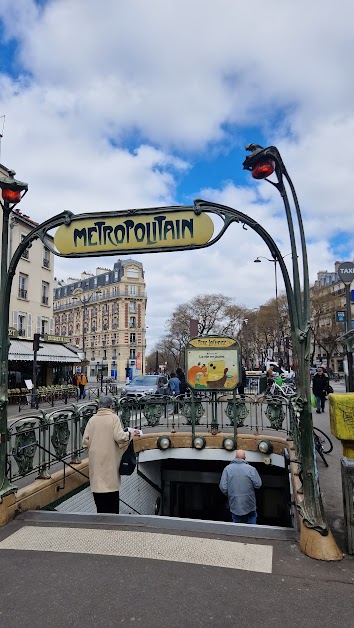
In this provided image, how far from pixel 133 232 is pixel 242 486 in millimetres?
4222

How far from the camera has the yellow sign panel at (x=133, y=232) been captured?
4.96 m

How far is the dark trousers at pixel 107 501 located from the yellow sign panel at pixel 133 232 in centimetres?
300

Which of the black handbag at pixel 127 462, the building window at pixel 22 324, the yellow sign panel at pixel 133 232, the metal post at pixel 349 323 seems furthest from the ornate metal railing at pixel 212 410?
the building window at pixel 22 324

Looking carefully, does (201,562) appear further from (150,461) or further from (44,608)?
(150,461)

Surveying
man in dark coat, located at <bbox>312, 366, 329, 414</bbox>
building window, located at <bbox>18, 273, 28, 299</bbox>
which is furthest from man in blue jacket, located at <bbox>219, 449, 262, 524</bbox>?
building window, located at <bbox>18, 273, 28, 299</bbox>

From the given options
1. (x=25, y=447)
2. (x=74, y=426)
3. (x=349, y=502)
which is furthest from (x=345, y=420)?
(x=74, y=426)

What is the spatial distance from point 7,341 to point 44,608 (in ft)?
10.2

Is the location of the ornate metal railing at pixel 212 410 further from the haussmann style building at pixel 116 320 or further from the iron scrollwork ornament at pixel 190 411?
the haussmann style building at pixel 116 320

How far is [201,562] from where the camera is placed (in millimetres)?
3740

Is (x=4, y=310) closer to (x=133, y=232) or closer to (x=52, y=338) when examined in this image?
(x=133, y=232)

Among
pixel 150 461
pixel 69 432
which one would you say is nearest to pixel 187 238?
pixel 69 432

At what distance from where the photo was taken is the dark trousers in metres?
5.24

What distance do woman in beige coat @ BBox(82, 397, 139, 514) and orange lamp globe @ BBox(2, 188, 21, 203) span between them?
299cm

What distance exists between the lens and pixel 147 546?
408cm
